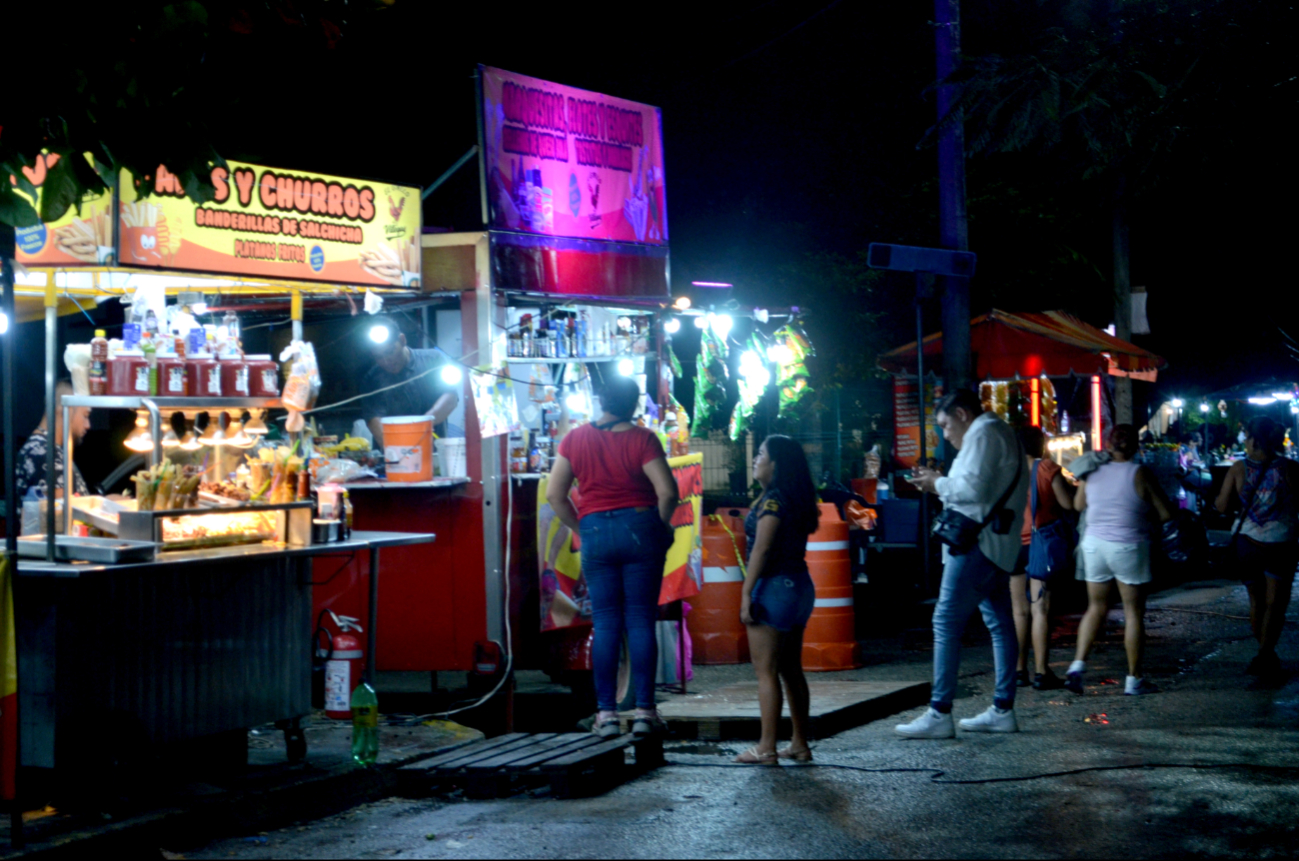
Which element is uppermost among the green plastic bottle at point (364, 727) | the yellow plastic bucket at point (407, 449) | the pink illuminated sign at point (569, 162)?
the pink illuminated sign at point (569, 162)

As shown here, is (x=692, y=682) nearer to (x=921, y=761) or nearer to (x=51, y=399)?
(x=921, y=761)

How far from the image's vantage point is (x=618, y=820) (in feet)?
19.6

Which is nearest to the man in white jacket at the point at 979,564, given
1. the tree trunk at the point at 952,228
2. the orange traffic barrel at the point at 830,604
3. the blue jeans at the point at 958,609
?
the blue jeans at the point at 958,609

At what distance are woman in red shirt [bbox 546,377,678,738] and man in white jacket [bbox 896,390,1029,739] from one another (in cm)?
160

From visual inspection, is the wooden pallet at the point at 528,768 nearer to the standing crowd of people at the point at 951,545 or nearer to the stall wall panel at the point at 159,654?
the standing crowd of people at the point at 951,545

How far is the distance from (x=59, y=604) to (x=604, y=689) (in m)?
2.96

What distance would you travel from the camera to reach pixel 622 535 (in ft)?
24.8

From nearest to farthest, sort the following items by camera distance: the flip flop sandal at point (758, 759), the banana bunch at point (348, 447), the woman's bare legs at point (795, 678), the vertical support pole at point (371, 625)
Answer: the woman's bare legs at point (795, 678) < the flip flop sandal at point (758, 759) < the vertical support pole at point (371, 625) < the banana bunch at point (348, 447)

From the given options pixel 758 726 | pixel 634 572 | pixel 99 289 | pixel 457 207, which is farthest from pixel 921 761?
pixel 457 207

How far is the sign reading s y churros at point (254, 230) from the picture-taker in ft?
22.0

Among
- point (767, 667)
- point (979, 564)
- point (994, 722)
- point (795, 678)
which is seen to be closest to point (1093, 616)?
point (994, 722)

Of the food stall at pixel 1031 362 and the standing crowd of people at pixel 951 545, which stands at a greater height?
the food stall at pixel 1031 362

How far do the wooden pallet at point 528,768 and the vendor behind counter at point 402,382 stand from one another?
264 cm

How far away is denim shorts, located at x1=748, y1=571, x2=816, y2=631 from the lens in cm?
687
